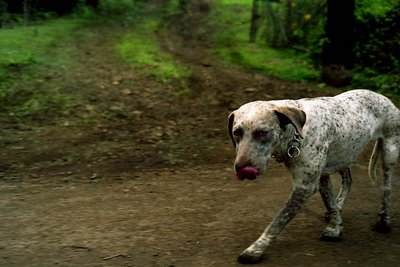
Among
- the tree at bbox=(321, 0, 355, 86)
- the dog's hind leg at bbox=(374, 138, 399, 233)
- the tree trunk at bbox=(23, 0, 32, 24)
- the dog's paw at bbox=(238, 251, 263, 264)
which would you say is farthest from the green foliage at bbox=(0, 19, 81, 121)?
the dog's hind leg at bbox=(374, 138, 399, 233)

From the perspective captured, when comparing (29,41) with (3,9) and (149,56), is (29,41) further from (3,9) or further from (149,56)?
(3,9)

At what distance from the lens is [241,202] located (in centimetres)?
674

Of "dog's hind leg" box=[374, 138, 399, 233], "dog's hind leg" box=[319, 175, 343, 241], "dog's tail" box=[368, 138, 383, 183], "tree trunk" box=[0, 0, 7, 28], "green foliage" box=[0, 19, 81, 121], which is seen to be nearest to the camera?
"dog's hind leg" box=[319, 175, 343, 241]

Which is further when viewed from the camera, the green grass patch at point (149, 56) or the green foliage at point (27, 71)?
the green grass patch at point (149, 56)

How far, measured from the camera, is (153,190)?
24.1 ft

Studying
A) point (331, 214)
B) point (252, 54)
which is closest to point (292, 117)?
point (331, 214)

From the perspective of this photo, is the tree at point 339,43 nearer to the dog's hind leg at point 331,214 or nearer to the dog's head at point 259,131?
the dog's hind leg at point 331,214

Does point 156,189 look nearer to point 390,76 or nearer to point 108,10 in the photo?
point 390,76

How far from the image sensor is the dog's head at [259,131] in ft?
14.3

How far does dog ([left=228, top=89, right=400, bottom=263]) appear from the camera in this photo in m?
4.45

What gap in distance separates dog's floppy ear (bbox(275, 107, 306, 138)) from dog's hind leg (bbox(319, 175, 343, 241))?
1033mm

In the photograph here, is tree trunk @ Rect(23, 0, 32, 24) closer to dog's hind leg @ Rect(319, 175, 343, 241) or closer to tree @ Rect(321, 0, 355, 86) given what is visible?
tree @ Rect(321, 0, 355, 86)

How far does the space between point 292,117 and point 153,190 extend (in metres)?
3.31

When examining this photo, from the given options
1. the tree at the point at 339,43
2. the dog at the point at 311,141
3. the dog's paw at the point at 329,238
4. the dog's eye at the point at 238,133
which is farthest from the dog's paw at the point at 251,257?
the tree at the point at 339,43
